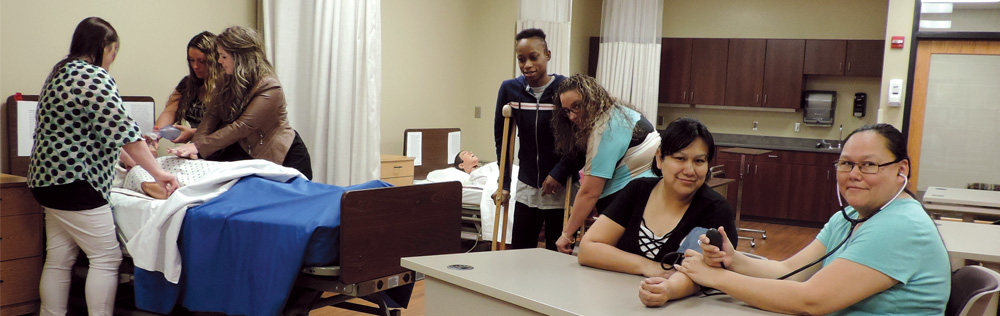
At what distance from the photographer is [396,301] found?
10.7ft

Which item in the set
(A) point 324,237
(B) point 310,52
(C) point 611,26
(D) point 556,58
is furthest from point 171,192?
(C) point 611,26

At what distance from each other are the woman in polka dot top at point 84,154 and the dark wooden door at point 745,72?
22.0ft

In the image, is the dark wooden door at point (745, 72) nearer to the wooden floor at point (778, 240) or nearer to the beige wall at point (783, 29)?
the beige wall at point (783, 29)

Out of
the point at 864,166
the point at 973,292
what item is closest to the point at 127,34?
the point at 864,166

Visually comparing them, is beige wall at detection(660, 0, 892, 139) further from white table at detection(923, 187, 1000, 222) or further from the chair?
the chair

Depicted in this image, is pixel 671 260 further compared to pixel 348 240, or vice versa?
pixel 348 240

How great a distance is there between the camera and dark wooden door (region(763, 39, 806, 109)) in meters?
7.99

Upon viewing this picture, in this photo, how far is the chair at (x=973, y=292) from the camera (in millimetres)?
1539

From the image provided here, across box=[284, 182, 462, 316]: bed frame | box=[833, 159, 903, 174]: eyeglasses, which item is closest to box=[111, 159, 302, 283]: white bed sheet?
box=[284, 182, 462, 316]: bed frame

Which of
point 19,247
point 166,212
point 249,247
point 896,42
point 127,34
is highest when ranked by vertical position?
point 896,42

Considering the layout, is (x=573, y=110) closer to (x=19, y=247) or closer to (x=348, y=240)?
(x=348, y=240)

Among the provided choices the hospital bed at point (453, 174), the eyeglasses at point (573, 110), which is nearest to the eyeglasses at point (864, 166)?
the eyeglasses at point (573, 110)

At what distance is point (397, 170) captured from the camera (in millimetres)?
5566

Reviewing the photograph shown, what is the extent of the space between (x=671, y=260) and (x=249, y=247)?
1657 millimetres
